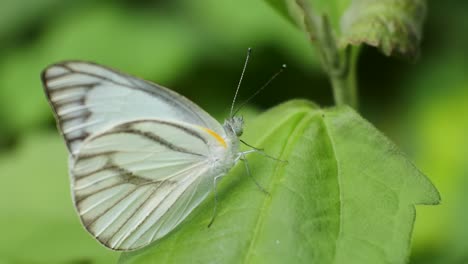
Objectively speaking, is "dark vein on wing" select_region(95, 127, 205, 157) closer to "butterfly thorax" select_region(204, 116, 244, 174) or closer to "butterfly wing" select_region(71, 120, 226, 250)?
"butterfly wing" select_region(71, 120, 226, 250)

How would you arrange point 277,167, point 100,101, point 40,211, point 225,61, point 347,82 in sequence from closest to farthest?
1. point 277,167
2. point 100,101
3. point 347,82
4. point 40,211
5. point 225,61

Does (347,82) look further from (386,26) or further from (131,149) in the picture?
(131,149)

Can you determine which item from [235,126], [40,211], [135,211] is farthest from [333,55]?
[40,211]

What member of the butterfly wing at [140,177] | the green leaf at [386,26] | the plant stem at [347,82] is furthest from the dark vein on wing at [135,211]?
the green leaf at [386,26]

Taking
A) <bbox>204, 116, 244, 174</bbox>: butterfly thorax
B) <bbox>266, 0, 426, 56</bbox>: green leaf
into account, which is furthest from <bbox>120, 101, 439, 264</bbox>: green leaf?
<bbox>266, 0, 426, 56</bbox>: green leaf

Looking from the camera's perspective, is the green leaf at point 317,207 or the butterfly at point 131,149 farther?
the butterfly at point 131,149

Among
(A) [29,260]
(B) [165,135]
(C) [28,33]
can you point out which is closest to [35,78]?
(C) [28,33]

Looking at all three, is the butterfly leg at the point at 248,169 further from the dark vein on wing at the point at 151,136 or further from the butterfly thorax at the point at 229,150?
the dark vein on wing at the point at 151,136
